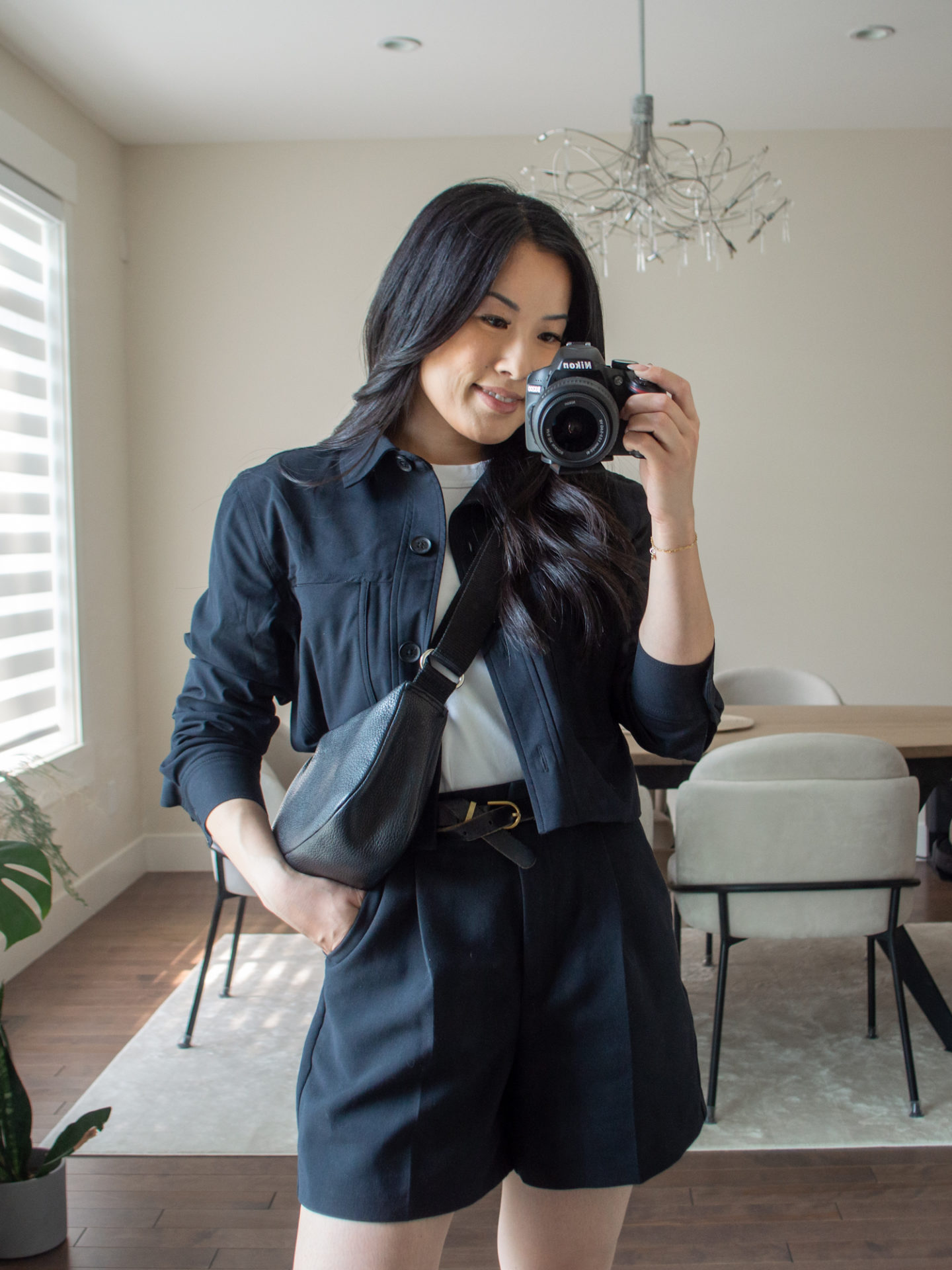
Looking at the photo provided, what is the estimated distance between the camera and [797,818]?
6.89 ft

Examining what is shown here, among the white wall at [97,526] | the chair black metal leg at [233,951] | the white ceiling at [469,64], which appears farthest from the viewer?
the white wall at [97,526]

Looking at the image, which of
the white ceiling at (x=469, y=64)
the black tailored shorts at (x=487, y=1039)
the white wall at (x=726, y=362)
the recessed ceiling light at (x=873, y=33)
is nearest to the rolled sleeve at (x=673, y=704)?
the black tailored shorts at (x=487, y=1039)

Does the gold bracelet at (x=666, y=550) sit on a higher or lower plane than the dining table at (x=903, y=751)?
higher

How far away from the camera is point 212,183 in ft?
12.9

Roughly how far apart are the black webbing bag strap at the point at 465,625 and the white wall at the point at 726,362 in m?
3.11

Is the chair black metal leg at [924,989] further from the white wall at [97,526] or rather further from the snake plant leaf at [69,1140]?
the white wall at [97,526]

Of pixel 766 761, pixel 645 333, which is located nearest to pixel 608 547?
pixel 766 761

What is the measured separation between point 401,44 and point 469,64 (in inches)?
10.0

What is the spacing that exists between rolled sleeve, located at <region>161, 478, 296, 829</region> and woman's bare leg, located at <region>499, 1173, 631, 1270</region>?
1.38ft

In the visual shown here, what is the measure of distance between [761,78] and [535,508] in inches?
122

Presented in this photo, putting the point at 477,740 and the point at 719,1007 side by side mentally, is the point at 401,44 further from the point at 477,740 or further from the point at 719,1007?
the point at 477,740

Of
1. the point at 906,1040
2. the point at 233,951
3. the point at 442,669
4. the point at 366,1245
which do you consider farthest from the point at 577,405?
the point at 233,951

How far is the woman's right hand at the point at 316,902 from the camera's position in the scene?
2.82 feet

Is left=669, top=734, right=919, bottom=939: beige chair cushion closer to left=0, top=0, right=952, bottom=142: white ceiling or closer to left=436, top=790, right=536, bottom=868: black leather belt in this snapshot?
left=436, top=790, right=536, bottom=868: black leather belt
